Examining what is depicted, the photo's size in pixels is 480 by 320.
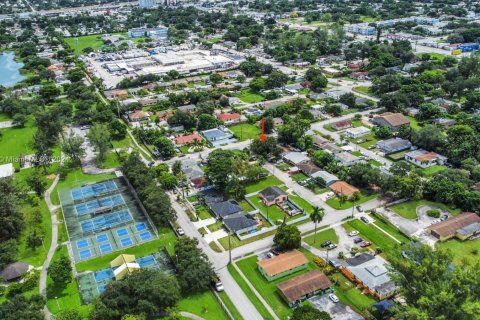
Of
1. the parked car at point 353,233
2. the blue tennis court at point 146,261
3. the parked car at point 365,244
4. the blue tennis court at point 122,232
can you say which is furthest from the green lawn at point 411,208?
the blue tennis court at point 122,232

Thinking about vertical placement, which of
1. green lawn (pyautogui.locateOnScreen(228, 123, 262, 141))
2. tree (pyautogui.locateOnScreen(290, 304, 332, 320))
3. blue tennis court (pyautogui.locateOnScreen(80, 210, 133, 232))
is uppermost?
tree (pyautogui.locateOnScreen(290, 304, 332, 320))

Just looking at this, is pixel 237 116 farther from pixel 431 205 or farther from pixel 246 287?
pixel 246 287

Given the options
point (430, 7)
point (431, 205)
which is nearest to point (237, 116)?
point (431, 205)

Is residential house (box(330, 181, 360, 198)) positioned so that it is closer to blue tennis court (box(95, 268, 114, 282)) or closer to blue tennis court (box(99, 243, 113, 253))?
blue tennis court (box(99, 243, 113, 253))

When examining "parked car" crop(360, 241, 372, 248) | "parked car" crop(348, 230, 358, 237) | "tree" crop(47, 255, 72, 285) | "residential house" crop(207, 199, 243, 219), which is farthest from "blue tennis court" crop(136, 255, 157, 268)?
"parked car" crop(360, 241, 372, 248)

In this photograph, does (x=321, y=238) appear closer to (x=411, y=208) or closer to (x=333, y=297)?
(x=333, y=297)

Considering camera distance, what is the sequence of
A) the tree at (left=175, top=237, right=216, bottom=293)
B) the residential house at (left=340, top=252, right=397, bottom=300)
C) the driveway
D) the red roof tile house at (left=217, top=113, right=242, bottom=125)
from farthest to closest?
the red roof tile house at (left=217, top=113, right=242, bottom=125)
the tree at (left=175, top=237, right=216, bottom=293)
the residential house at (left=340, top=252, right=397, bottom=300)
the driveway
